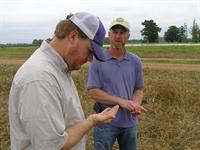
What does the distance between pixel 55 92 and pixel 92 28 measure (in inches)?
15.8

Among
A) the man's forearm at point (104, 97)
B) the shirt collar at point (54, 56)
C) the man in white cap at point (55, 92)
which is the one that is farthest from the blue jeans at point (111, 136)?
the shirt collar at point (54, 56)

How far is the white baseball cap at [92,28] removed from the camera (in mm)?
2146

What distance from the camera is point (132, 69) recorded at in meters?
3.87

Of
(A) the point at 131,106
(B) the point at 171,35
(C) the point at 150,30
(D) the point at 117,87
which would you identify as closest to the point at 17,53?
(C) the point at 150,30

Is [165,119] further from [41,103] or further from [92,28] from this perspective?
[41,103]

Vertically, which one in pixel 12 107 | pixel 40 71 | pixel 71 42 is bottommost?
pixel 12 107

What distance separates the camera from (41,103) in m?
1.94

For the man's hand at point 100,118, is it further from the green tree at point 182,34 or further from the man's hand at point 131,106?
the green tree at point 182,34

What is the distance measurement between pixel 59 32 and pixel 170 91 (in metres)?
6.39

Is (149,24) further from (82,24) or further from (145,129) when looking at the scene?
(82,24)

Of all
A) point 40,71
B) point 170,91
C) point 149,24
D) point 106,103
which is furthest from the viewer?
point 149,24

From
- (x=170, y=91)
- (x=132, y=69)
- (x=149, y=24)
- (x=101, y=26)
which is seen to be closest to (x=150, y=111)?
(x=170, y=91)

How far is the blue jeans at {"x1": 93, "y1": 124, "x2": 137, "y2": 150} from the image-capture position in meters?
3.75

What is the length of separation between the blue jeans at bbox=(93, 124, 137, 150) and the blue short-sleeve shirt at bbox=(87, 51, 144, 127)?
0.06 metres
